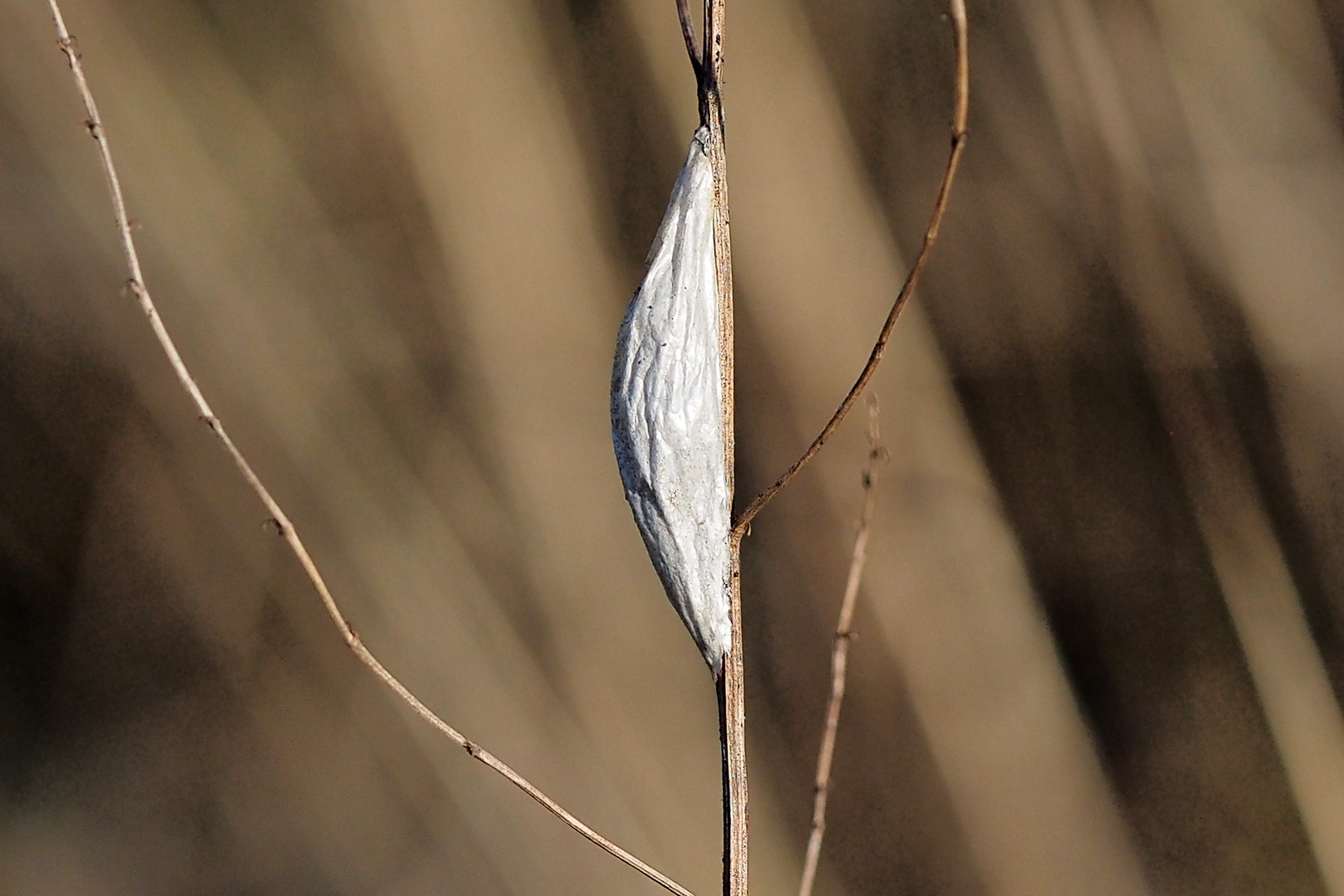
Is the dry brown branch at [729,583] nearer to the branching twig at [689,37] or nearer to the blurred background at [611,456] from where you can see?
the branching twig at [689,37]

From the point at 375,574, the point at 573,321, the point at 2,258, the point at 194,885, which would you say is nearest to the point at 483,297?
the point at 573,321

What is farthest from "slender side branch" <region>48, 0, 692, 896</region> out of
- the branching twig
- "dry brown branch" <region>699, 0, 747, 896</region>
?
the branching twig

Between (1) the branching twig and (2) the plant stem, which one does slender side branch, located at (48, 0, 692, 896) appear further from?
(1) the branching twig

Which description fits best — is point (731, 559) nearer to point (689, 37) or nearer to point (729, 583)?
point (729, 583)

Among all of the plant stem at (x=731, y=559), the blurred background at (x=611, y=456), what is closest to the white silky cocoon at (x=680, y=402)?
the plant stem at (x=731, y=559)

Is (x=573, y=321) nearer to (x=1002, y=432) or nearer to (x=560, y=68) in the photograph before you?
(x=560, y=68)

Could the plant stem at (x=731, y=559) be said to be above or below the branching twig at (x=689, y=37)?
below
